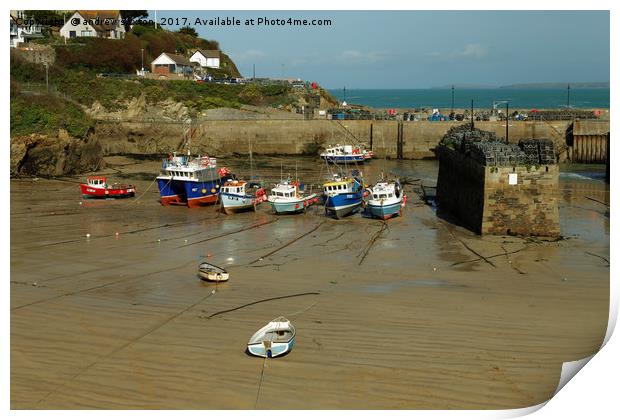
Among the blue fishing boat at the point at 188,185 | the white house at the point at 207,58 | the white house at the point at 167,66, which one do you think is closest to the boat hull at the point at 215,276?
the blue fishing boat at the point at 188,185

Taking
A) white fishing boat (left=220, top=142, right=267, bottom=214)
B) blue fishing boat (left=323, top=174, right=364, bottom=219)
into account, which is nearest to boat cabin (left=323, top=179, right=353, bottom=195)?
blue fishing boat (left=323, top=174, right=364, bottom=219)

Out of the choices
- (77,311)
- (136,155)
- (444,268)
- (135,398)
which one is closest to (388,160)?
(136,155)

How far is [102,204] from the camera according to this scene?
30.8 meters

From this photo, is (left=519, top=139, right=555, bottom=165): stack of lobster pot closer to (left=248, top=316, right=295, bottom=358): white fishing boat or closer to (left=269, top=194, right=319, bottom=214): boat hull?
(left=269, top=194, right=319, bottom=214): boat hull

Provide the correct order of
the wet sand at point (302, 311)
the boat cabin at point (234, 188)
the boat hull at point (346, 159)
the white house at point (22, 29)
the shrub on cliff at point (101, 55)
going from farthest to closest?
the shrub on cliff at point (101, 55) < the white house at point (22, 29) < the boat hull at point (346, 159) < the boat cabin at point (234, 188) < the wet sand at point (302, 311)

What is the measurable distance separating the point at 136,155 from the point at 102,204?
18.2 meters

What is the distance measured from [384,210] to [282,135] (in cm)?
2380

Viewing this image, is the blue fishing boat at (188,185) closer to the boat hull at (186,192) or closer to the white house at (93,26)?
the boat hull at (186,192)

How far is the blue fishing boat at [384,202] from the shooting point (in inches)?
1090

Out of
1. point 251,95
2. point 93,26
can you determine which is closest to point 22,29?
point 93,26

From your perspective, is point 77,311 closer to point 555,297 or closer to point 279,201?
point 555,297

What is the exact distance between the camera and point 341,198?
2814 cm

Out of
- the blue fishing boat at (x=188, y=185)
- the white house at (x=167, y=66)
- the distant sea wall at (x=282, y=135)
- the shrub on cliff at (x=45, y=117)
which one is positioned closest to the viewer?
the blue fishing boat at (x=188, y=185)

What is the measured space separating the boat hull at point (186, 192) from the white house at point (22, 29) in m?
27.6
